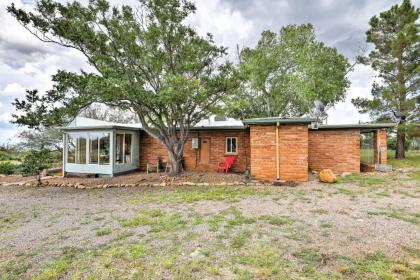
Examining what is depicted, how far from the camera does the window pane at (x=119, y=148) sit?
10.9 m

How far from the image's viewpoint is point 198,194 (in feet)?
21.9

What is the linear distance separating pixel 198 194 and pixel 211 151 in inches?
209

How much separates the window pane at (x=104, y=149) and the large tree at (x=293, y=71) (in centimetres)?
868

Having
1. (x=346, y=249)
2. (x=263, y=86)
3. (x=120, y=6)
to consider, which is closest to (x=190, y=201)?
(x=346, y=249)

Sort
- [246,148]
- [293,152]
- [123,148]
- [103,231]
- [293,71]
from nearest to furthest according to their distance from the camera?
[103,231]
[293,152]
[123,148]
[246,148]
[293,71]

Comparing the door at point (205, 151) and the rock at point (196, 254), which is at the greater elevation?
the door at point (205, 151)

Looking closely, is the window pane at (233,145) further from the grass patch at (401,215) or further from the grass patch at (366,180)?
the grass patch at (401,215)

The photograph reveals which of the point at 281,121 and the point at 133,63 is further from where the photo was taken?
the point at 133,63

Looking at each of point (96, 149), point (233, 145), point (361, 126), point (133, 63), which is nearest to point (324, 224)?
point (361, 126)

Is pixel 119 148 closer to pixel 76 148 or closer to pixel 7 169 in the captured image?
pixel 76 148

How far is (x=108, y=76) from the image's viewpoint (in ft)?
23.6

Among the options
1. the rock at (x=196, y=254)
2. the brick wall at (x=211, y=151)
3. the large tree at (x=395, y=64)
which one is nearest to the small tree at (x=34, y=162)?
the brick wall at (x=211, y=151)

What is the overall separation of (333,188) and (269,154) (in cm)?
243

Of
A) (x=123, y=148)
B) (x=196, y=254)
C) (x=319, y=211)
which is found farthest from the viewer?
(x=123, y=148)
